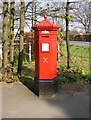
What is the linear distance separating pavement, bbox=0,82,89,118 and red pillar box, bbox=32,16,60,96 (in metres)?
0.28

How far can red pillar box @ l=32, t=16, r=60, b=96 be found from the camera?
7.09 meters

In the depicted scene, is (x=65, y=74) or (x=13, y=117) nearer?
(x=13, y=117)

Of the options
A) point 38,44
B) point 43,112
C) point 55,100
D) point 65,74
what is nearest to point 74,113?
point 43,112

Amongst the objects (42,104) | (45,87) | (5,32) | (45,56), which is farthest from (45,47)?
(5,32)

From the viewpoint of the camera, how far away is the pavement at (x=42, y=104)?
5.62m

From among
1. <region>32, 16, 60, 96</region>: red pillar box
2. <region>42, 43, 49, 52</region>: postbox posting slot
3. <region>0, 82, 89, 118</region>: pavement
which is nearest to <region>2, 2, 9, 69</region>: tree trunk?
<region>0, 82, 89, 118</region>: pavement

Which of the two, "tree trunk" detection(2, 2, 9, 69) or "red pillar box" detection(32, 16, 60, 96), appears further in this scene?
"tree trunk" detection(2, 2, 9, 69)

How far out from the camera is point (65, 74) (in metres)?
9.52

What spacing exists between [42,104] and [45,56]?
138 cm

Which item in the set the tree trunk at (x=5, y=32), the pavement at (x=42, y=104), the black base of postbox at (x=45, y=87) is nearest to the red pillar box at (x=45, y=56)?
the black base of postbox at (x=45, y=87)

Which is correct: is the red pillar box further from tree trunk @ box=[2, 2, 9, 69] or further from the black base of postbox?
tree trunk @ box=[2, 2, 9, 69]

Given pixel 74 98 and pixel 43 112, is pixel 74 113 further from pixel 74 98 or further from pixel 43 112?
pixel 74 98

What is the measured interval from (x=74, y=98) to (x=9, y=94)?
5.73 feet

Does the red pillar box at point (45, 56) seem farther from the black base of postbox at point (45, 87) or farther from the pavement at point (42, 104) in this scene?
the pavement at point (42, 104)
